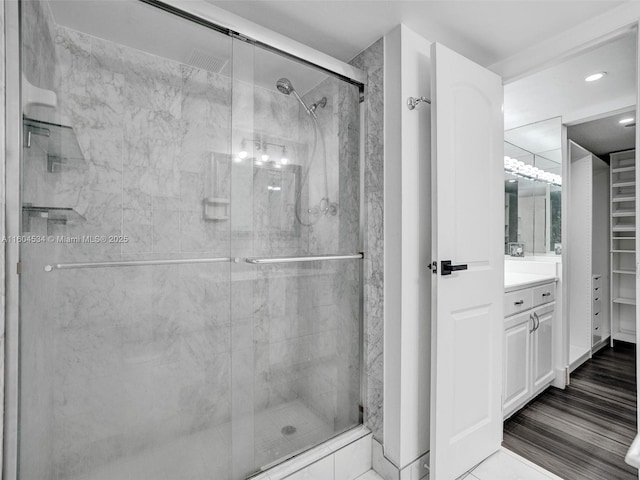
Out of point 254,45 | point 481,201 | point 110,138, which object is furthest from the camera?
point 481,201

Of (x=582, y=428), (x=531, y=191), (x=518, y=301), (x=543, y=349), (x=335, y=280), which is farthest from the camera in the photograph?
(x=531, y=191)

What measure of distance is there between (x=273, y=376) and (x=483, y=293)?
121 cm

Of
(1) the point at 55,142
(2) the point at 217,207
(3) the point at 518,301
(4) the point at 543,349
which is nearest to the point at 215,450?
(2) the point at 217,207

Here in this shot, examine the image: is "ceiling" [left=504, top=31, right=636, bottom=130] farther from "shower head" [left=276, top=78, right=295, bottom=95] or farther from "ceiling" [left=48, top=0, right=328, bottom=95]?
"ceiling" [left=48, top=0, right=328, bottom=95]

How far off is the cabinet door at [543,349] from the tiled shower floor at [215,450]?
167cm

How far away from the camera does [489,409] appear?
181 cm

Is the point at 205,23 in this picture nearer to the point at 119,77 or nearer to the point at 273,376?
the point at 119,77

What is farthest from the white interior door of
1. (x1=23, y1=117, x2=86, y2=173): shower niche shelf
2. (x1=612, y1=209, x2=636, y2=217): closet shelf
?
(x1=612, y1=209, x2=636, y2=217): closet shelf

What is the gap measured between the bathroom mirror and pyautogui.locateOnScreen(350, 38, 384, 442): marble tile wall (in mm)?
1894

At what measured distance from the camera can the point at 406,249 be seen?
161cm

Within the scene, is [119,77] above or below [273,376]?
above

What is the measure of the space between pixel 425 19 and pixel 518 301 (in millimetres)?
1815

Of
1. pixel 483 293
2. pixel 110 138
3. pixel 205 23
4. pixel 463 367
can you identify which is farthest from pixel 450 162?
pixel 110 138

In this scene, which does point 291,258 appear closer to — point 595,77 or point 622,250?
point 595,77
